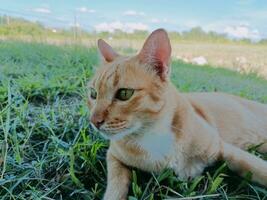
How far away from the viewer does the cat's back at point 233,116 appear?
1.71 metres

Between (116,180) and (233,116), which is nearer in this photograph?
(116,180)

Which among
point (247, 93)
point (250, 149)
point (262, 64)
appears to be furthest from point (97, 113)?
point (262, 64)

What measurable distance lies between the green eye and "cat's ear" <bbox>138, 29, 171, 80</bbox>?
0.13 meters

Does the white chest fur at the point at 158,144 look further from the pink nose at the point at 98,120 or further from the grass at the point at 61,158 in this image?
the pink nose at the point at 98,120

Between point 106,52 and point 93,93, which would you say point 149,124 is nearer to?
point 93,93

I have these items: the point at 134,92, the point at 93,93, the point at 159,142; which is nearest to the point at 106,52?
the point at 93,93

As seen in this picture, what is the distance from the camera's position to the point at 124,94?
129 centimetres

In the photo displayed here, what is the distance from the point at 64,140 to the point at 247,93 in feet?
5.54

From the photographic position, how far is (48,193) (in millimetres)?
1366

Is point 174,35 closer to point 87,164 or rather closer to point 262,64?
point 262,64

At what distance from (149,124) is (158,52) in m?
0.24

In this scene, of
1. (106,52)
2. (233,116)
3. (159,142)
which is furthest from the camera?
(233,116)

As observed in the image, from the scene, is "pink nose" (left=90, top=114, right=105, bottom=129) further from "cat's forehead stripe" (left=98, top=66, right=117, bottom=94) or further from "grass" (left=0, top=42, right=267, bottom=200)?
"grass" (left=0, top=42, right=267, bottom=200)

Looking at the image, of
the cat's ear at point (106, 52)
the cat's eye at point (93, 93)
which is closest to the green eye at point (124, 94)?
the cat's eye at point (93, 93)
